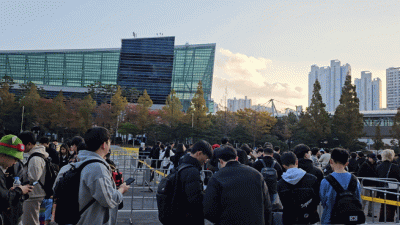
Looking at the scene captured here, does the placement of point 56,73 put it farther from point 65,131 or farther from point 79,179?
point 79,179

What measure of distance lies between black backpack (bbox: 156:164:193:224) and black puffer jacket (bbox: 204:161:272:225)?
1.29 ft

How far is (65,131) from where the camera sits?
6000 cm

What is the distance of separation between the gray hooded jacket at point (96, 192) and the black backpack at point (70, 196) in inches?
1.8

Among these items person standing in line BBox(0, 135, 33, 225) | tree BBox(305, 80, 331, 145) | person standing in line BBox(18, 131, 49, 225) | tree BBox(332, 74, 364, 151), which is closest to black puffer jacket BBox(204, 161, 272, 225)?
person standing in line BBox(0, 135, 33, 225)

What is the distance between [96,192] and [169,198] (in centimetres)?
85

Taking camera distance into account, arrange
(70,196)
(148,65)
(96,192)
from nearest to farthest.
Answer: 1. (96,192)
2. (70,196)
3. (148,65)

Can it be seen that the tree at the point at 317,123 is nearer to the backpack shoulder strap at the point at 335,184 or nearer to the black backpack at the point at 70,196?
the backpack shoulder strap at the point at 335,184

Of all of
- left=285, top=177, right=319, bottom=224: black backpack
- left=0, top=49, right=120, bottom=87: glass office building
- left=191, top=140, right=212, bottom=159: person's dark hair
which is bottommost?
left=285, top=177, right=319, bottom=224: black backpack

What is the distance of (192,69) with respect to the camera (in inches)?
3979

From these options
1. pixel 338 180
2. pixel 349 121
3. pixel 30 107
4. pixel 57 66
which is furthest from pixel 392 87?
pixel 338 180

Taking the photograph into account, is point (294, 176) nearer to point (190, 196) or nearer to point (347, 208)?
point (347, 208)

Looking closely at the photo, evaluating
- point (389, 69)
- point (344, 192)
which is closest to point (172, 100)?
point (344, 192)

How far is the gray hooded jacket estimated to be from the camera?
2.86m

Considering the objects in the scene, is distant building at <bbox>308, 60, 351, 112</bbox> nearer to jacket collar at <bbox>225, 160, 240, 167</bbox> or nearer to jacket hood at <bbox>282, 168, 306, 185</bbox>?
jacket hood at <bbox>282, 168, 306, 185</bbox>
